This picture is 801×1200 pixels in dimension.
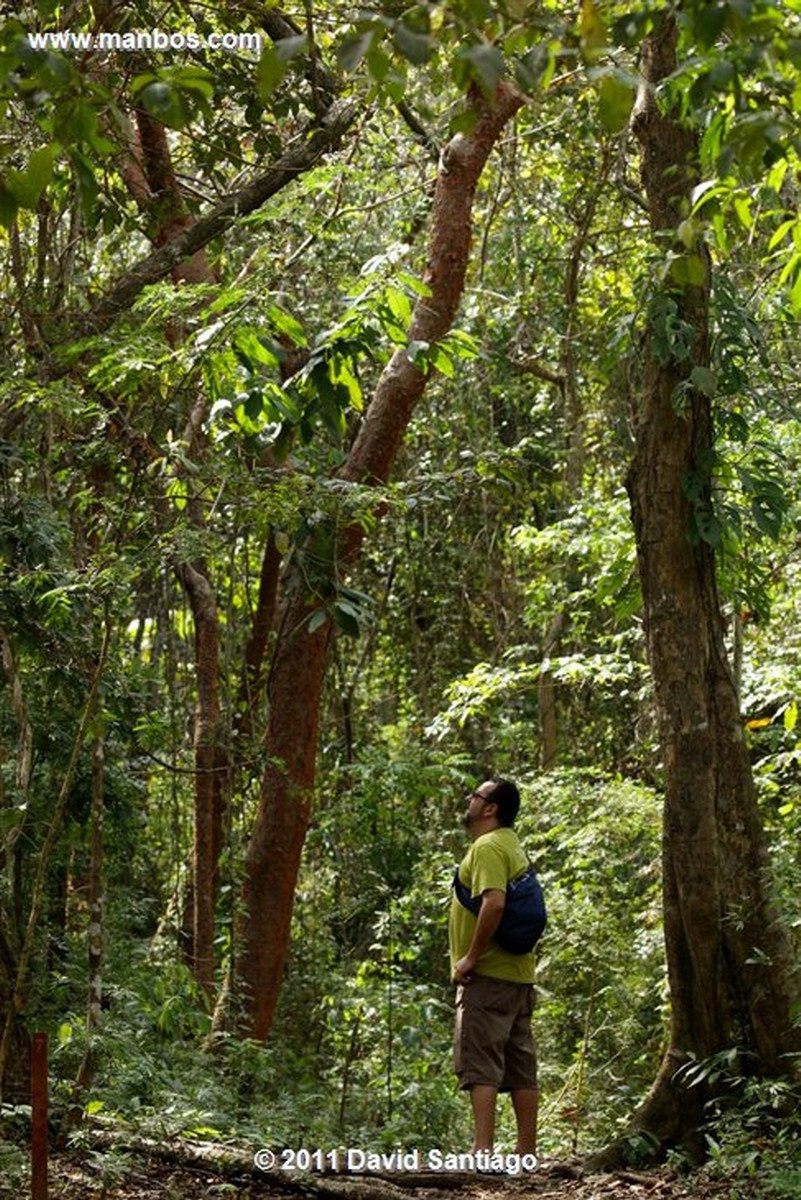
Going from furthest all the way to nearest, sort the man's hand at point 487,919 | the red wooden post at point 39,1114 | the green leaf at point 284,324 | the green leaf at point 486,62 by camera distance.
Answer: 1. the man's hand at point 487,919
2. the green leaf at point 284,324
3. the red wooden post at point 39,1114
4. the green leaf at point 486,62

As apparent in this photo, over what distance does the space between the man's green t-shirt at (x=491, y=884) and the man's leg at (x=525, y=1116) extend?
0.51 m

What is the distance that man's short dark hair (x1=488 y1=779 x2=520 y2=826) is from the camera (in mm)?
6605

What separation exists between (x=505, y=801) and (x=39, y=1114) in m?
2.98

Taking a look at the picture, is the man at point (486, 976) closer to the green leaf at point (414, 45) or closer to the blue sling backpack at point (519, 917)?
the blue sling backpack at point (519, 917)

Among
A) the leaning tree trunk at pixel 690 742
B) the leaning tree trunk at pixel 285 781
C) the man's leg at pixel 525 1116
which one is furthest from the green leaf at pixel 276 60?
the leaning tree trunk at pixel 285 781

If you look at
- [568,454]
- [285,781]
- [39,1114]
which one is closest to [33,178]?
[39,1114]

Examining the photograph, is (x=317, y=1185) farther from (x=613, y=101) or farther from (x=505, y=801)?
(x=613, y=101)

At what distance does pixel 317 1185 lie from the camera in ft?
18.9

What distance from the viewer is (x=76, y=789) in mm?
8023

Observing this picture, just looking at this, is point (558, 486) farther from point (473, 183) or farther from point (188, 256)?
point (188, 256)

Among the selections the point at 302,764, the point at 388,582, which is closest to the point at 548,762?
the point at 388,582

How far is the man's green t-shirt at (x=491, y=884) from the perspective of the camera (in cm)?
643

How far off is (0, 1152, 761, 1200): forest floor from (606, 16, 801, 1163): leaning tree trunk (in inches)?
11.1

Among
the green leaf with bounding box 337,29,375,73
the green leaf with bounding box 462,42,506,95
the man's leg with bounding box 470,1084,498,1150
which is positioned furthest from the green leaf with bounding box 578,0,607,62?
the man's leg with bounding box 470,1084,498,1150
